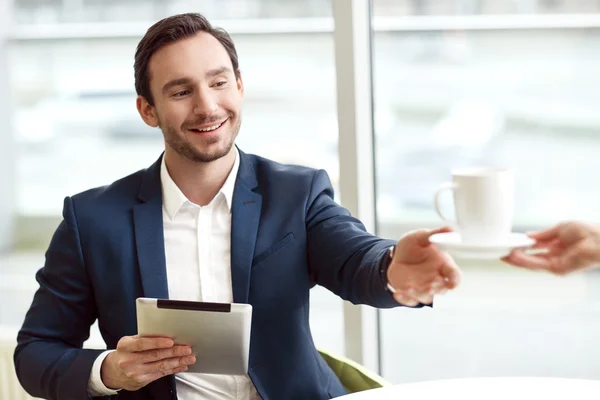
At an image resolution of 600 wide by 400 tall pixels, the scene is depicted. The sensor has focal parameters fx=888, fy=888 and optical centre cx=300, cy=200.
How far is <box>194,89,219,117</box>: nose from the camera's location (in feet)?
6.60

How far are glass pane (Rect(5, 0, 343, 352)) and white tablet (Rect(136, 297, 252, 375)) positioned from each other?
128 cm

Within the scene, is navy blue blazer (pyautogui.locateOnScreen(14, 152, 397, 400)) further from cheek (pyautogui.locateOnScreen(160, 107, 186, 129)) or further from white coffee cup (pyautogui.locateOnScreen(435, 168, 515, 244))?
white coffee cup (pyautogui.locateOnScreen(435, 168, 515, 244))

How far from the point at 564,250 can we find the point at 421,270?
0.83ft

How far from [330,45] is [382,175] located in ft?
1.62

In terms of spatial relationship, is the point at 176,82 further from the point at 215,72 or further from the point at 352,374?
the point at 352,374

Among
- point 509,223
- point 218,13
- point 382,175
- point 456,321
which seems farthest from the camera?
point 456,321

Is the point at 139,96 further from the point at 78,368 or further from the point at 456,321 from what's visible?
the point at 456,321

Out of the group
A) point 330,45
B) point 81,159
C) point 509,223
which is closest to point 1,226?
point 81,159

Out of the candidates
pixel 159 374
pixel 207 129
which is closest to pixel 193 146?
pixel 207 129

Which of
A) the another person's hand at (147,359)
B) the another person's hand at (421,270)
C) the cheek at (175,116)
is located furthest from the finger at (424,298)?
the cheek at (175,116)

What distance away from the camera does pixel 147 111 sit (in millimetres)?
2172

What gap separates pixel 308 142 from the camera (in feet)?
10.4

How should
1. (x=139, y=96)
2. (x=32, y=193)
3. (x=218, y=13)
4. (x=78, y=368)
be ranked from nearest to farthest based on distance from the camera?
(x=78, y=368), (x=139, y=96), (x=218, y=13), (x=32, y=193)

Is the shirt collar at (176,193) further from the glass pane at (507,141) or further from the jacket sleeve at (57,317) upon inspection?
the glass pane at (507,141)
